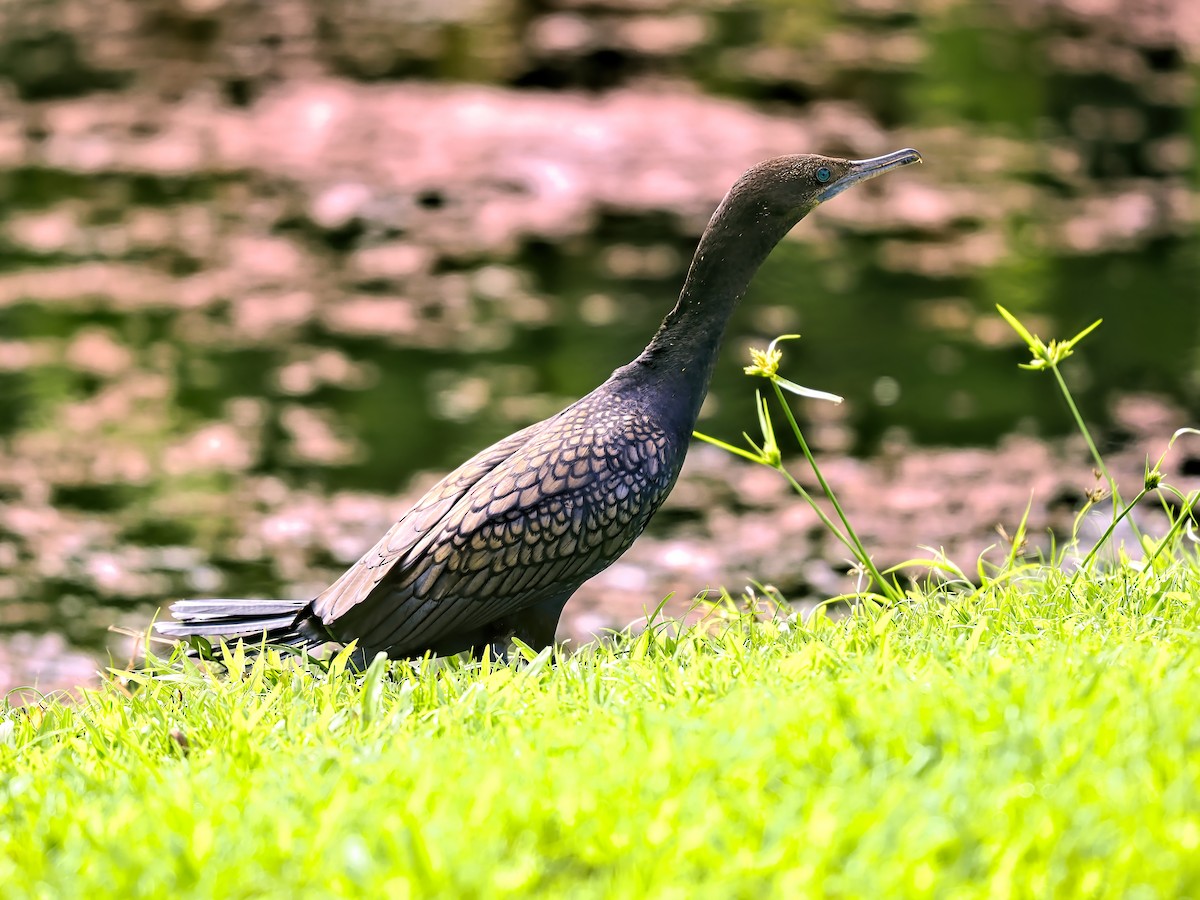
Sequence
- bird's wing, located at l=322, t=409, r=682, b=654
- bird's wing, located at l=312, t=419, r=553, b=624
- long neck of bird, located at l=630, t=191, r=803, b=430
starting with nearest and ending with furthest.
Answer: bird's wing, located at l=322, t=409, r=682, b=654
bird's wing, located at l=312, t=419, r=553, b=624
long neck of bird, located at l=630, t=191, r=803, b=430

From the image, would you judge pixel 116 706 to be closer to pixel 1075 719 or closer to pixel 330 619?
pixel 330 619

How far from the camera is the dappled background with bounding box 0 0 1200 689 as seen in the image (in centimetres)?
836

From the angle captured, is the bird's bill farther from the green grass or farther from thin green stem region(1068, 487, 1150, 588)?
the green grass

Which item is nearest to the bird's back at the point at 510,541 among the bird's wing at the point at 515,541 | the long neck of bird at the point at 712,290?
the bird's wing at the point at 515,541

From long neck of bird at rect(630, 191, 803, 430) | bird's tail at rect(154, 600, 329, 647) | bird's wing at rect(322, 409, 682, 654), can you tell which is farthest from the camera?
long neck of bird at rect(630, 191, 803, 430)

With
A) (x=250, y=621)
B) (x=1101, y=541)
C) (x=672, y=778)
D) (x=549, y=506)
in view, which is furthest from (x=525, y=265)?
(x=672, y=778)

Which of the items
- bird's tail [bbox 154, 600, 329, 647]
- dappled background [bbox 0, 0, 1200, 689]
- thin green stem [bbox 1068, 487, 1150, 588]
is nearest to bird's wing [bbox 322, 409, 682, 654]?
bird's tail [bbox 154, 600, 329, 647]

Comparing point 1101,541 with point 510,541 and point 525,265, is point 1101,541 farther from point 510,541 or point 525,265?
point 525,265

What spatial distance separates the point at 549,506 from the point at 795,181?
1.27 metres

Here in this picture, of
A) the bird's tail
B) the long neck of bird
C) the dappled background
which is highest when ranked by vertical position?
the long neck of bird

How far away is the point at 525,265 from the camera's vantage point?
12695 mm

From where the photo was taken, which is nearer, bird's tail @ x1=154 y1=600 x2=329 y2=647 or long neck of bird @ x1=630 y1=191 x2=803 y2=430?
bird's tail @ x1=154 y1=600 x2=329 y2=647

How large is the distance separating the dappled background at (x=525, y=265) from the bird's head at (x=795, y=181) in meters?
2.82

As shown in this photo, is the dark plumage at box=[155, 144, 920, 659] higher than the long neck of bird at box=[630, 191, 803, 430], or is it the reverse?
the long neck of bird at box=[630, 191, 803, 430]
